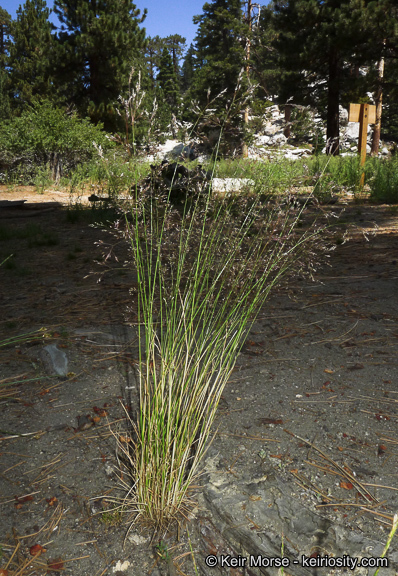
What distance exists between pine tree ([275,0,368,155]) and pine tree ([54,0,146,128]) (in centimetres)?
521

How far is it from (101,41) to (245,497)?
55.3 feet

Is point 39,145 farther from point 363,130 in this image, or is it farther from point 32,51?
point 32,51

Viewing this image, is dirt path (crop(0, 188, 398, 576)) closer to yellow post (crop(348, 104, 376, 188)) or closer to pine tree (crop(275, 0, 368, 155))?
yellow post (crop(348, 104, 376, 188))

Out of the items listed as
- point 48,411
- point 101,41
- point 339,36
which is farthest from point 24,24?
point 48,411

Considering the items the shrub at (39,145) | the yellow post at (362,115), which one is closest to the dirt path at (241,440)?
the yellow post at (362,115)

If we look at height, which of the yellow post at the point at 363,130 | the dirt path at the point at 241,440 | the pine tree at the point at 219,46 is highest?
the pine tree at the point at 219,46

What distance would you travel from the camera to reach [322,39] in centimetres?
1232

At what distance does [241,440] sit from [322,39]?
13.5 metres

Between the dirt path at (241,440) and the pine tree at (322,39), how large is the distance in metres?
10.6

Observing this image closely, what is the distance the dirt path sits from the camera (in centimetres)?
123

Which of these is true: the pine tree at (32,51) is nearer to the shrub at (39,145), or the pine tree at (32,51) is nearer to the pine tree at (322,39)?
the shrub at (39,145)

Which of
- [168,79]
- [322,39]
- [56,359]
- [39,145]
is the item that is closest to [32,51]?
[39,145]

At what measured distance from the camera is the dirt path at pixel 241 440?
4.02ft

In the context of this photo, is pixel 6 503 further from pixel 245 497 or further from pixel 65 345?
pixel 65 345
